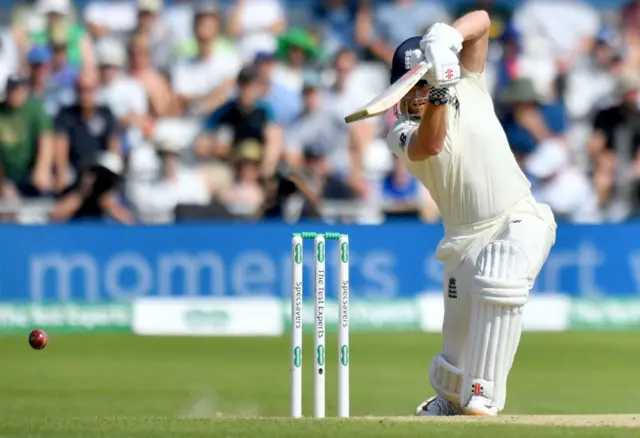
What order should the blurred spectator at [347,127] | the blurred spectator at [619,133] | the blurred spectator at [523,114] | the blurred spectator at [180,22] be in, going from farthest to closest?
the blurred spectator at [180,22], the blurred spectator at [619,133], the blurred spectator at [523,114], the blurred spectator at [347,127]

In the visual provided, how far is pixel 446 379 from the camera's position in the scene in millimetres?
5922

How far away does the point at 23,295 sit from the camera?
36.6 feet

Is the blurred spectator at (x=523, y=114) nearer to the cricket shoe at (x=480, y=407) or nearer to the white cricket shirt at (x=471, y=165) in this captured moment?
the white cricket shirt at (x=471, y=165)

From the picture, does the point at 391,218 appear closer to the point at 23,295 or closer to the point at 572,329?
the point at 572,329

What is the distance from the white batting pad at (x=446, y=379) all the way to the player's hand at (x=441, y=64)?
1.35m

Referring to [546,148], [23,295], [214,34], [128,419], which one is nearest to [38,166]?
[23,295]

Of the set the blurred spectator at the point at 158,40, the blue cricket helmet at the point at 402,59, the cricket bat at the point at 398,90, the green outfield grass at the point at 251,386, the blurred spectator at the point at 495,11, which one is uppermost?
the blurred spectator at the point at 495,11

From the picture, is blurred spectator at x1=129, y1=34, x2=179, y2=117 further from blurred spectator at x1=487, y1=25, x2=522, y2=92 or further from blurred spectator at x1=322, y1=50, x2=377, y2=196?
blurred spectator at x1=487, y1=25, x2=522, y2=92

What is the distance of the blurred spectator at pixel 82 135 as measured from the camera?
1201 centimetres

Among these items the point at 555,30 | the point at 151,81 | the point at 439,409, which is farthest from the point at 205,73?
the point at 439,409

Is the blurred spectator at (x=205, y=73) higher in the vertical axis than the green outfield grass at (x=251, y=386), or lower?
higher

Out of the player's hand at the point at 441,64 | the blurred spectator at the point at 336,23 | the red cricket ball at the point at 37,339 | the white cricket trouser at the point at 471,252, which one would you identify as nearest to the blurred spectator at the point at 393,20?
the blurred spectator at the point at 336,23

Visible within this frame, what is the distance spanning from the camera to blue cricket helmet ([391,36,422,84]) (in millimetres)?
5656

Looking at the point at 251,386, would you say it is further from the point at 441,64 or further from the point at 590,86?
the point at 590,86
